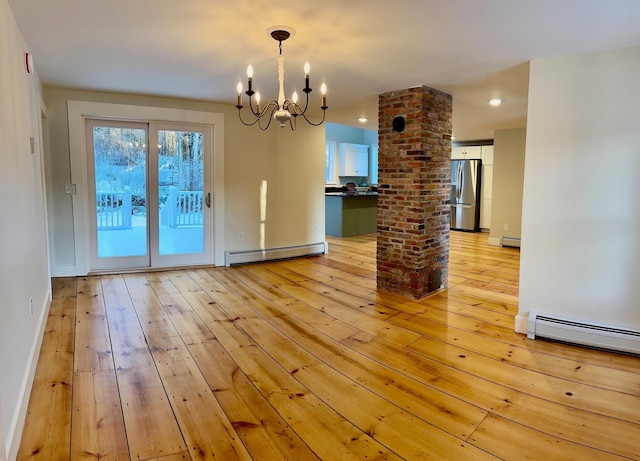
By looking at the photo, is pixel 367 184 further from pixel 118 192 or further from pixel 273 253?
pixel 118 192

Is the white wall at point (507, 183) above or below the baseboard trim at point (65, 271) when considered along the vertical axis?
above

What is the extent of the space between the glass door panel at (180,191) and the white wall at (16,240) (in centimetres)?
202

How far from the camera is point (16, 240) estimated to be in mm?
2234

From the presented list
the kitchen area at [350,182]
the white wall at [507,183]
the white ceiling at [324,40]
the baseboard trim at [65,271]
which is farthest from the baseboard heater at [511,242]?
the baseboard trim at [65,271]

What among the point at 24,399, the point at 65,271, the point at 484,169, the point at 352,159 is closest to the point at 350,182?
the point at 352,159

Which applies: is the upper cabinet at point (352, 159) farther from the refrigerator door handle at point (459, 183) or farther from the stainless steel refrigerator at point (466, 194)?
the refrigerator door handle at point (459, 183)

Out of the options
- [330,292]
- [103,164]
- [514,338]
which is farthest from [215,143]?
[514,338]

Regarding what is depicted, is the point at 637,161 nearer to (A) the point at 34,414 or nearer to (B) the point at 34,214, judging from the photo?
(A) the point at 34,414

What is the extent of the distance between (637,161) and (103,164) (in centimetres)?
548

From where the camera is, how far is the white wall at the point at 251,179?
4.69 meters

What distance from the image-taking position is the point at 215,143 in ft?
17.6

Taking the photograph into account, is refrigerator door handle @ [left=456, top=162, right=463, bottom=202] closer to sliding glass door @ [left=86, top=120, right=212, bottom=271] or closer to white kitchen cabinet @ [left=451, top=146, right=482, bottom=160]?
white kitchen cabinet @ [left=451, top=146, right=482, bottom=160]

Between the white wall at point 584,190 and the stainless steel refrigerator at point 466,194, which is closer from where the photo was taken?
the white wall at point 584,190

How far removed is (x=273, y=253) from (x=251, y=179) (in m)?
1.18
